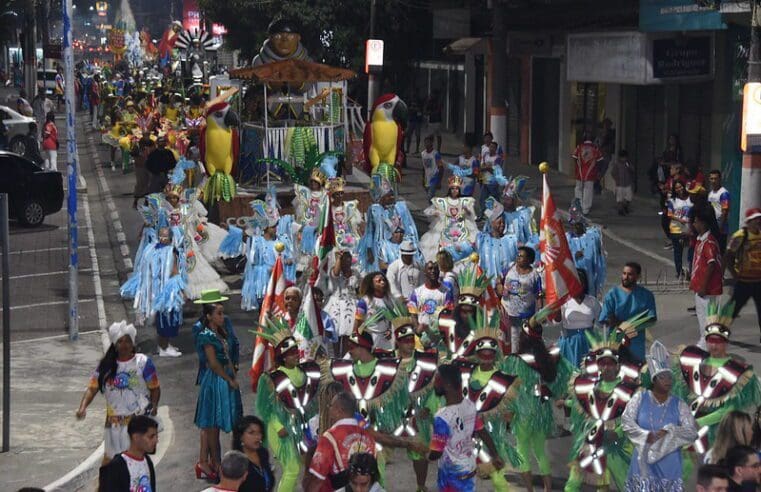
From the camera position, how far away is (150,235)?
57.7ft

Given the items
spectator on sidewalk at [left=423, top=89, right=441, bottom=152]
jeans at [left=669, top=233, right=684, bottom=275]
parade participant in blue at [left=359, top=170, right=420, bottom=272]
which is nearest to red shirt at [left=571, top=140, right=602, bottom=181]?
jeans at [left=669, top=233, right=684, bottom=275]

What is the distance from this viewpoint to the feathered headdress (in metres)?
10.5

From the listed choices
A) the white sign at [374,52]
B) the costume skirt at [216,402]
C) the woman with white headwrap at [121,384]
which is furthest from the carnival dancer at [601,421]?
the white sign at [374,52]

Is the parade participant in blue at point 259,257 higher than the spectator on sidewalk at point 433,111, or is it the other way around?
the spectator on sidewalk at point 433,111

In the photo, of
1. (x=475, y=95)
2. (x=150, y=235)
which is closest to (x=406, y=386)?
(x=150, y=235)

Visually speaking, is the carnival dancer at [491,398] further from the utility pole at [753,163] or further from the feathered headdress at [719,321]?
the utility pole at [753,163]

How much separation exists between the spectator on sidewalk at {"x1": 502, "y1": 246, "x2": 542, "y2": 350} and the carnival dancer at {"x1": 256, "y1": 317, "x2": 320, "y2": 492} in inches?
157

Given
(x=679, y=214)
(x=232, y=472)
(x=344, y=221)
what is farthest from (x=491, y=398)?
(x=679, y=214)

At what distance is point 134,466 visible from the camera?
850cm

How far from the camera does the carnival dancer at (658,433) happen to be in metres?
9.52

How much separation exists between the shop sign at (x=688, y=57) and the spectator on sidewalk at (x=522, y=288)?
41.6 ft

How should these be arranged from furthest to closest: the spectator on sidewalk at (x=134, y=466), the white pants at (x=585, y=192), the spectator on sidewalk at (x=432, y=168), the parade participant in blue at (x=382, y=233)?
the white pants at (x=585, y=192)
the spectator on sidewalk at (x=432, y=168)
the parade participant in blue at (x=382, y=233)
the spectator on sidewalk at (x=134, y=466)

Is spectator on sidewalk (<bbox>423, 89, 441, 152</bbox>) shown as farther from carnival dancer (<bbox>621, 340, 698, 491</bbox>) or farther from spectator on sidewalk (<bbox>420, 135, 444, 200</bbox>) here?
carnival dancer (<bbox>621, 340, 698, 491</bbox>)

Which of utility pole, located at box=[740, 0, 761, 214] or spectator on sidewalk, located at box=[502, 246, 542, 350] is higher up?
utility pole, located at box=[740, 0, 761, 214]
